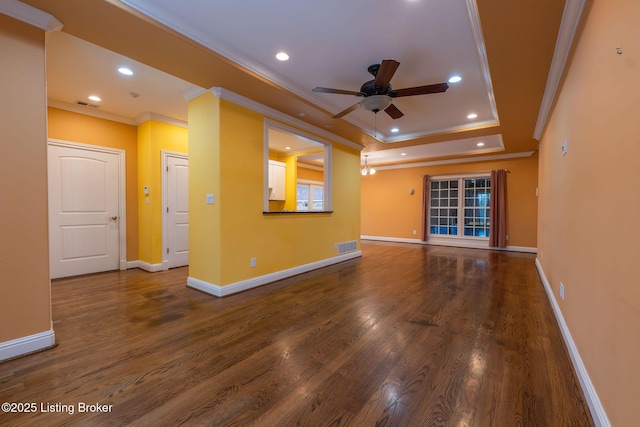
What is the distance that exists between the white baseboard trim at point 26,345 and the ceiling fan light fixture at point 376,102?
3580mm

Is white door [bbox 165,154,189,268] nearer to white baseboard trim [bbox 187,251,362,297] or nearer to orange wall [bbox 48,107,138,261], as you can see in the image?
orange wall [bbox 48,107,138,261]

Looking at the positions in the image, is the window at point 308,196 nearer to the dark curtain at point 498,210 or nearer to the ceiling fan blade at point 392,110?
the dark curtain at point 498,210

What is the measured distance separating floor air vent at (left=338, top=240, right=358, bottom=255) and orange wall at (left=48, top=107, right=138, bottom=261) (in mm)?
3847

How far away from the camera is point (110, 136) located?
4633 millimetres

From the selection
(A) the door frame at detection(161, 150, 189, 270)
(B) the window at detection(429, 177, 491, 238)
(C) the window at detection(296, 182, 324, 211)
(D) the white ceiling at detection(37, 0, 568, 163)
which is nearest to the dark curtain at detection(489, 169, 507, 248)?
(B) the window at detection(429, 177, 491, 238)

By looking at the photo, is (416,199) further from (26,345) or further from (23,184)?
(26,345)

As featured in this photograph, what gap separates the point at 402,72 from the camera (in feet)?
10.4

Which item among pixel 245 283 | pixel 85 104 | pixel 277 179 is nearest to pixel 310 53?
pixel 245 283

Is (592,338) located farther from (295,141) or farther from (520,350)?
(295,141)

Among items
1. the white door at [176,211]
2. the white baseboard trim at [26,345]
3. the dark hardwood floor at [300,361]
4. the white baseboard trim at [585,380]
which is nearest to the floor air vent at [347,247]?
the dark hardwood floor at [300,361]

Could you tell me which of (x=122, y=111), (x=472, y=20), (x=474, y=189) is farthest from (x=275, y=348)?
(x=474, y=189)

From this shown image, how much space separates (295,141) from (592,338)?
18.6 ft

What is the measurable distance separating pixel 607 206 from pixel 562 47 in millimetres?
1777

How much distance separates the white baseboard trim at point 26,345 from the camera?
1.94m
